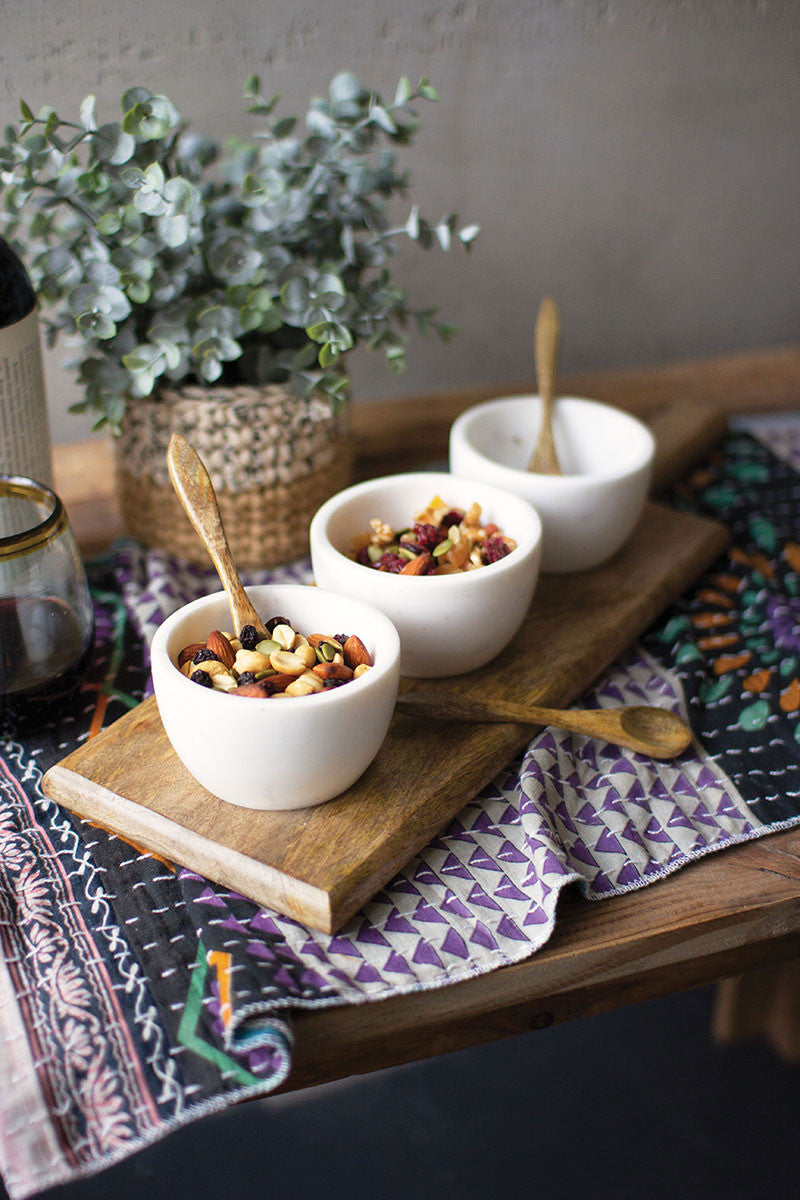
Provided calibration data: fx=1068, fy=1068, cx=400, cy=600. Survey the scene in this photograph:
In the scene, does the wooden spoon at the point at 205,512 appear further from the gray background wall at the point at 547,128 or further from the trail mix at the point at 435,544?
the gray background wall at the point at 547,128

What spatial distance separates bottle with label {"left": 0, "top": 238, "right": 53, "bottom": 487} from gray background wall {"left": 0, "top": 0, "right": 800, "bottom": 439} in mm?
226

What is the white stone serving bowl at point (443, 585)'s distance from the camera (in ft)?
1.94

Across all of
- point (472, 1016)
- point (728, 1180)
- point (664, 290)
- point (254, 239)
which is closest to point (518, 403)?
point (254, 239)

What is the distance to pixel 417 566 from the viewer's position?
0.61 m

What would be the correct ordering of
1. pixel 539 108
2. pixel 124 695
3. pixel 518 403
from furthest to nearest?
pixel 539 108
pixel 518 403
pixel 124 695

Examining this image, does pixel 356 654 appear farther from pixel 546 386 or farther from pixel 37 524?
pixel 546 386

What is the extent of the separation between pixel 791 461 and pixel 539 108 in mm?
391

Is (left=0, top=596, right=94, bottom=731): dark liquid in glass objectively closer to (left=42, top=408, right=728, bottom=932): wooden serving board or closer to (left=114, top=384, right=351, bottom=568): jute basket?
(left=42, top=408, right=728, bottom=932): wooden serving board

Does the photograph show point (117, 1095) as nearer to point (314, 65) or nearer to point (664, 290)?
point (314, 65)

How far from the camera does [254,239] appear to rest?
0.73 m

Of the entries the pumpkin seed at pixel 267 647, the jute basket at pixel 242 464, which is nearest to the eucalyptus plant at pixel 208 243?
the jute basket at pixel 242 464

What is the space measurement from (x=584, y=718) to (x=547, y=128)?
0.60 metres

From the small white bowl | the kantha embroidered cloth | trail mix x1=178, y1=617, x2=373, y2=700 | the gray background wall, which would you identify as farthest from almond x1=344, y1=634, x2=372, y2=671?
the gray background wall

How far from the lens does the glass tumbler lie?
587mm
